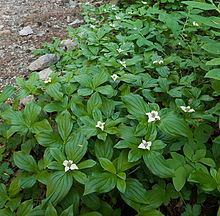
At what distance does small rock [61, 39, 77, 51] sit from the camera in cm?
364

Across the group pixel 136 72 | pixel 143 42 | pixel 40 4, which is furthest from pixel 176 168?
pixel 40 4

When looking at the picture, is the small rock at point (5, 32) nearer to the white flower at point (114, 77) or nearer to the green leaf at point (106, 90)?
the white flower at point (114, 77)

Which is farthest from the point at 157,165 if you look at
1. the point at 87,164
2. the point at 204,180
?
the point at 87,164

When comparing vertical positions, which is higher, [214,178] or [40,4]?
[214,178]

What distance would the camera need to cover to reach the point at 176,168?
1.98 metres

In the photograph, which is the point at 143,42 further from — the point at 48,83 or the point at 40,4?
the point at 40,4

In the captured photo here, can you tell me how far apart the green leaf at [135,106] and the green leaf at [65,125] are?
355 millimetres

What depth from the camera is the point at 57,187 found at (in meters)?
1.88

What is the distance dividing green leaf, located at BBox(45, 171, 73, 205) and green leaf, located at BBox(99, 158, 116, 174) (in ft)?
0.61

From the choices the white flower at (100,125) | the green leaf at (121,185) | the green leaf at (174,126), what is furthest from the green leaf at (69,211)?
the green leaf at (174,126)

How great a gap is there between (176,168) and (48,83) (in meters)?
1.16

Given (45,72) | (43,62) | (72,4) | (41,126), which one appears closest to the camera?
(41,126)

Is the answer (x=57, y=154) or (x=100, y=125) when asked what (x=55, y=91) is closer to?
(x=100, y=125)

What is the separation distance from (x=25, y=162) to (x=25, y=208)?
0.28 metres
